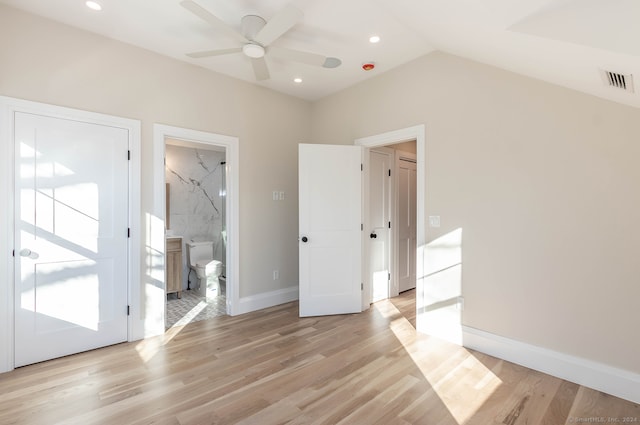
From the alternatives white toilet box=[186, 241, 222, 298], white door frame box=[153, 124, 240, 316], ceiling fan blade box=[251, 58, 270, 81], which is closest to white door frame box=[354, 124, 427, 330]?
ceiling fan blade box=[251, 58, 270, 81]

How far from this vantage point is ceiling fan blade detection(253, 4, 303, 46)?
198 cm

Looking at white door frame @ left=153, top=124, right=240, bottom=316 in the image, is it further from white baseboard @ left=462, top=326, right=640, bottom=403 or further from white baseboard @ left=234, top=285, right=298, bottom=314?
white baseboard @ left=462, top=326, right=640, bottom=403

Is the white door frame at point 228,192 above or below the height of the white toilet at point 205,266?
above

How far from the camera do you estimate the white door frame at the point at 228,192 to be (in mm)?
3184

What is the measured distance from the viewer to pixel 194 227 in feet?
17.5

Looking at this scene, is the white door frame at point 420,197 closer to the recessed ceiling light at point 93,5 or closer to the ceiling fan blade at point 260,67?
the ceiling fan blade at point 260,67

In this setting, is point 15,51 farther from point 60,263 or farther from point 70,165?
point 60,263

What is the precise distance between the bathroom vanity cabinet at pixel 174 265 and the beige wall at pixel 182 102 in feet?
4.10

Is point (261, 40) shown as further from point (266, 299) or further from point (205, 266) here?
point (205, 266)

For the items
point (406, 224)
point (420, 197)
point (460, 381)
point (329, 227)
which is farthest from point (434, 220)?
point (406, 224)

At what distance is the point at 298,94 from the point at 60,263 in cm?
332

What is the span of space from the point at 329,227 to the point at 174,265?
7.94ft

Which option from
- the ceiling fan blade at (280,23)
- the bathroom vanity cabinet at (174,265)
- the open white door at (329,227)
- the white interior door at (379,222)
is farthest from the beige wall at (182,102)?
the ceiling fan blade at (280,23)

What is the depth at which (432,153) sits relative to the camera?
3.19m
